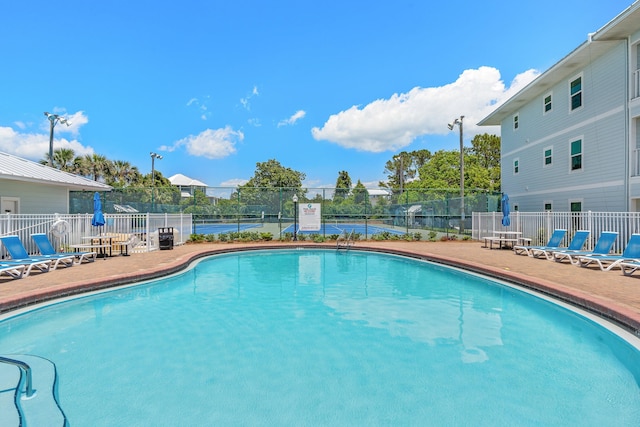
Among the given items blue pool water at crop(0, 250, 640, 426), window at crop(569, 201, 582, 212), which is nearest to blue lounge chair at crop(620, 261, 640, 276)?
blue pool water at crop(0, 250, 640, 426)

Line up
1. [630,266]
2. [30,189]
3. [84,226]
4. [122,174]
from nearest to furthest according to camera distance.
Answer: [630,266] → [30,189] → [84,226] → [122,174]

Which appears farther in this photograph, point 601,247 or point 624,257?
point 601,247

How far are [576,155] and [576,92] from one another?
2.70 meters

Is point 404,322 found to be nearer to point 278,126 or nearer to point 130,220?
point 130,220

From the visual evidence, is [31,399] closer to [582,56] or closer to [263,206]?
[263,206]

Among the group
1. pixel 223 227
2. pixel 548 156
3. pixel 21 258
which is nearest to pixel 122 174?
pixel 223 227

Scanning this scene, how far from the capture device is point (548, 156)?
17.1 meters

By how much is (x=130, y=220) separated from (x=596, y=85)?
1921 centimetres

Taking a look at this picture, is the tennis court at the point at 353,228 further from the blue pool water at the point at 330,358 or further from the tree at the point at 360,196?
the blue pool water at the point at 330,358

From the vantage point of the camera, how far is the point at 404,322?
572 cm

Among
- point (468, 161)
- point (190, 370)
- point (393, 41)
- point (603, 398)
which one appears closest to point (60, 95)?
point (393, 41)

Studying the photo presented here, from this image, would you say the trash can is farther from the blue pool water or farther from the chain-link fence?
the blue pool water

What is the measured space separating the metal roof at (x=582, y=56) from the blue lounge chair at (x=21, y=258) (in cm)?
1822

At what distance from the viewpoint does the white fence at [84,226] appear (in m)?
10.6
